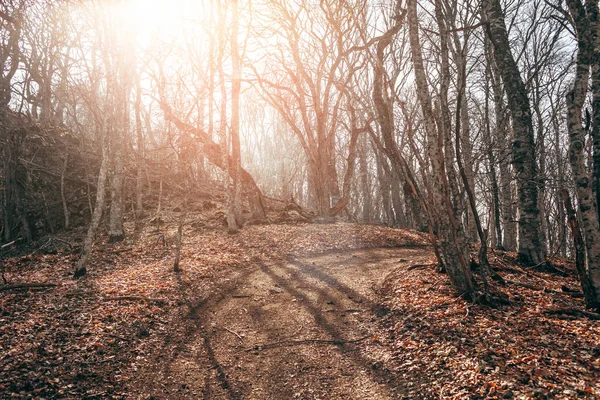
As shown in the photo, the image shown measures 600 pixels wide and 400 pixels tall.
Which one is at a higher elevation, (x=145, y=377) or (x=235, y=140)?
(x=235, y=140)

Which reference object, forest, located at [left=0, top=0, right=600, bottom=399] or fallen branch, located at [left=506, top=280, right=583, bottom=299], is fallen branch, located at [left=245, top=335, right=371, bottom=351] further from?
fallen branch, located at [left=506, top=280, right=583, bottom=299]

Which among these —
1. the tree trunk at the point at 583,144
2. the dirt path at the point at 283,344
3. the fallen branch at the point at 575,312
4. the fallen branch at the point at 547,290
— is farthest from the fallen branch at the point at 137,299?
the tree trunk at the point at 583,144

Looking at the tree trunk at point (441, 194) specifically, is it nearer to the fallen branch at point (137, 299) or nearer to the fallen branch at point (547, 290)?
the fallen branch at point (547, 290)

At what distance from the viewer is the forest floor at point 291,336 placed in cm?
430

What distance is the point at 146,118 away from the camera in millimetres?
26047

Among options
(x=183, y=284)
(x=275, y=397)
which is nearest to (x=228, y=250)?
(x=183, y=284)

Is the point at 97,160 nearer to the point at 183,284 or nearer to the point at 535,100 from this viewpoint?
the point at 183,284

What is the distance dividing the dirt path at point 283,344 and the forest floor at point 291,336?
0.03 m

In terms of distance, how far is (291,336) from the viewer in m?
6.02

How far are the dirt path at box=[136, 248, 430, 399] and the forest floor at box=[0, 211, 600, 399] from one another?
0.03 metres

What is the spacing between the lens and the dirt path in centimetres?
465

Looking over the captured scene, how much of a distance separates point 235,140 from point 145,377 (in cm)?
1116

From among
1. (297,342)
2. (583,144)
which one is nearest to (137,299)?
(297,342)

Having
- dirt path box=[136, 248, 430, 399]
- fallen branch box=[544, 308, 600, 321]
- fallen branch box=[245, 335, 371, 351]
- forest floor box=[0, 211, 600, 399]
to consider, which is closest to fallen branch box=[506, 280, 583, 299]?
forest floor box=[0, 211, 600, 399]
